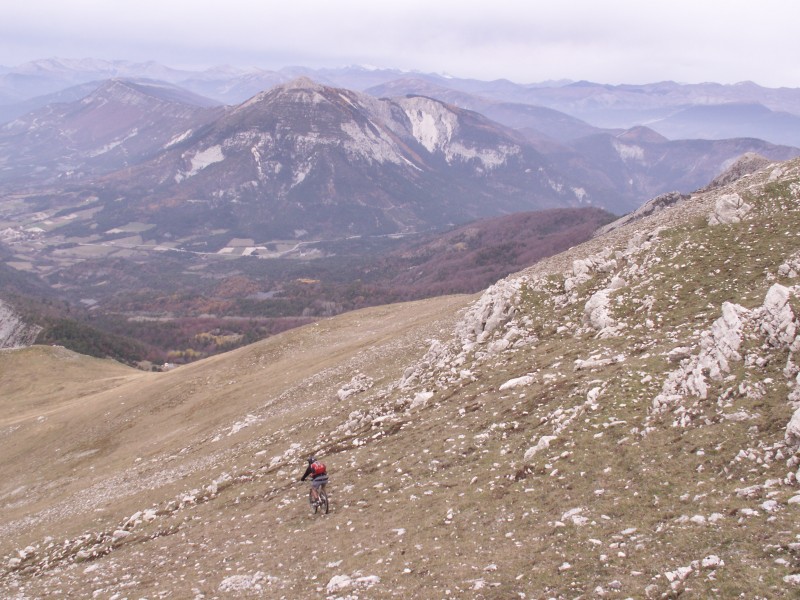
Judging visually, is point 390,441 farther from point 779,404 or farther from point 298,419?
point 779,404

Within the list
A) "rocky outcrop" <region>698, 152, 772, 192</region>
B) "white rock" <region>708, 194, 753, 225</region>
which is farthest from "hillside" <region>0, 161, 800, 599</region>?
"rocky outcrop" <region>698, 152, 772, 192</region>

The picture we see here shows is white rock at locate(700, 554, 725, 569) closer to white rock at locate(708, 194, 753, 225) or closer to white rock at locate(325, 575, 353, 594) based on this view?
white rock at locate(325, 575, 353, 594)

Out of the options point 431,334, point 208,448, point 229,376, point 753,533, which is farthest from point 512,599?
point 229,376

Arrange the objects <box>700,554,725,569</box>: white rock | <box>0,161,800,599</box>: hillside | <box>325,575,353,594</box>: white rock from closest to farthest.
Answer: <box>700,554,725,569</box>: white rock
<box>0,161,800,599</box>: hillside
<box>325,575,353,594</box>: white rock

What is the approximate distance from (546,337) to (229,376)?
50476mm

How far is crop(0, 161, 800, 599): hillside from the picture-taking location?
Answer: 15547 millimetres

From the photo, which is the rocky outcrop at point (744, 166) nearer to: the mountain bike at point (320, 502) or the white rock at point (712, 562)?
the mountain bike at point (320, 502)

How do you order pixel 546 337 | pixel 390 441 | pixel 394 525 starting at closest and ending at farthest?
pixel 394 525, pixel 390 441, pixel 546 337

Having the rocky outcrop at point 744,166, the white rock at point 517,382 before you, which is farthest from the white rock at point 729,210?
the rocky outcrop at point 744,166

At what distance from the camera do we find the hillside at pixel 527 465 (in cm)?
1555

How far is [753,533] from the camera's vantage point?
45.6 feet

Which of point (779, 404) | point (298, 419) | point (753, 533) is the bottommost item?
point (298, 419)

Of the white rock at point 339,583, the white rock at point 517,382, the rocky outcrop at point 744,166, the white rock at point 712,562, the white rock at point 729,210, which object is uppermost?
the rocky outcrop at point 744,166

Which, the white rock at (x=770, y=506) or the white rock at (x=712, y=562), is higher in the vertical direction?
the white rock at (x=770, y=506)
